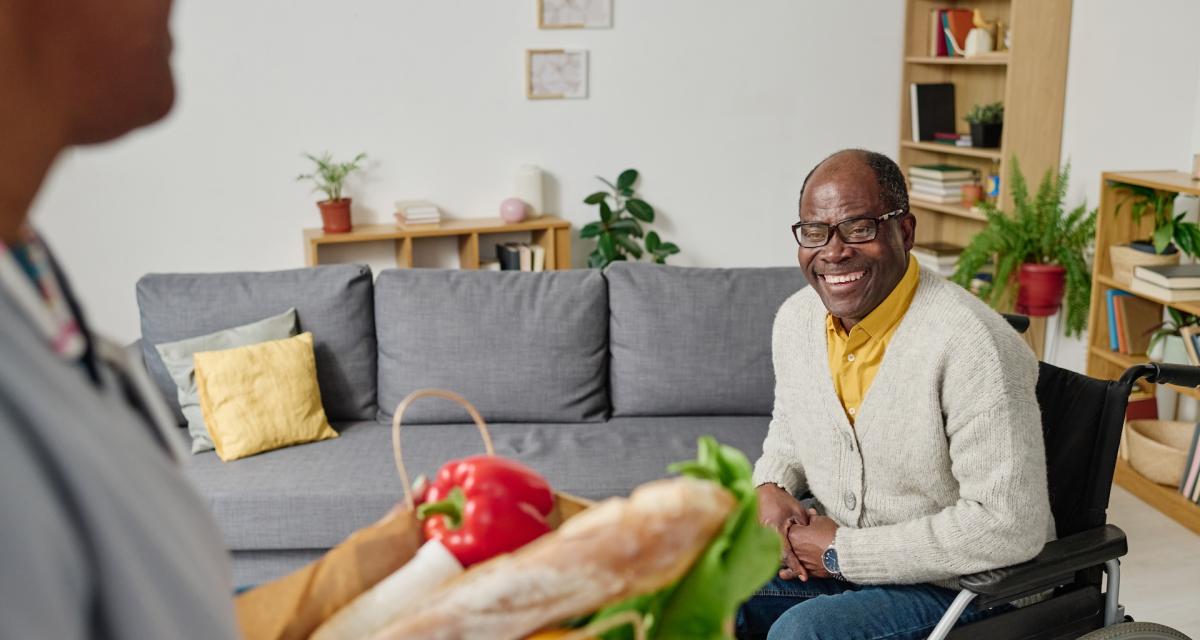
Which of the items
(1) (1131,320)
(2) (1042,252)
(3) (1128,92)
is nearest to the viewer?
(1) (1131,320)

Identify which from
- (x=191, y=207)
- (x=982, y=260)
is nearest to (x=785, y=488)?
(x=982, y=260)

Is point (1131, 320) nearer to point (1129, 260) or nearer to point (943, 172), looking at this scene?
point (1129, 260)

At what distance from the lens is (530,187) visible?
15.8 feet

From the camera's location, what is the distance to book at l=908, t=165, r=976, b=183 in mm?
5031

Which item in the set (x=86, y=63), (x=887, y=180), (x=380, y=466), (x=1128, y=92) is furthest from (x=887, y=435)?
(x=1128, y=92)

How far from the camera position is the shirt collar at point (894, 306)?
71.9 inches

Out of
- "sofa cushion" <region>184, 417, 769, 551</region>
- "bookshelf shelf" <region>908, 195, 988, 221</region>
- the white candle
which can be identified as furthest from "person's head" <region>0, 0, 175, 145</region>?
"bookshelf shelf" <region>908, 195, 988, 221</region>

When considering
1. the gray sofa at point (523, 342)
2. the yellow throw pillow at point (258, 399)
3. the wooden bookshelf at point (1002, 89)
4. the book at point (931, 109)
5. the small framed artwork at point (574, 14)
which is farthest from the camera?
the book at point (931, 109)

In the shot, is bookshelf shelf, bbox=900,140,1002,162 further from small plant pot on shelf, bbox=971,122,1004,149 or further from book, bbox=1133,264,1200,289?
book, bbox=1133,264,1200,289

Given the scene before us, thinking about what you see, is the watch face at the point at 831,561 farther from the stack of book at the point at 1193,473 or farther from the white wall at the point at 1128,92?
the white wall at the point at 1128,92

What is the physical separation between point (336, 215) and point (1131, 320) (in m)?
2.98

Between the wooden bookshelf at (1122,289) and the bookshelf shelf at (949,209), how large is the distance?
943 millimetres

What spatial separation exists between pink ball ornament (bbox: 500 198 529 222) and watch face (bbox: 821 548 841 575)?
10.3 feet

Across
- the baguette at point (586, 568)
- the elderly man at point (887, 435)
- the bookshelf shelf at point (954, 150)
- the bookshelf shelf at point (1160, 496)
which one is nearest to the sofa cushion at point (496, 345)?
the elderly man at point (887, 435)
